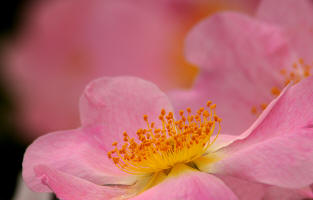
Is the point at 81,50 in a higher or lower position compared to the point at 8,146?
higher

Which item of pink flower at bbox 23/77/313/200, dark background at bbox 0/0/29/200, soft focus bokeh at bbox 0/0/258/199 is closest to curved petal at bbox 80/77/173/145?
pink flower at bbox 23/77/313/200

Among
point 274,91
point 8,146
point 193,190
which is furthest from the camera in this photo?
point 8,146

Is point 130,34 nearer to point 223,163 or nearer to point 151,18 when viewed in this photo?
point 151,18

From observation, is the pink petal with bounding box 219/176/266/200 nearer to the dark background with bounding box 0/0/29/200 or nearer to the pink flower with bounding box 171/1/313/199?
the pink flower with bounding box 171/1/313/199

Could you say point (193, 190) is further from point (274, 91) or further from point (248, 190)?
point (274, 91)

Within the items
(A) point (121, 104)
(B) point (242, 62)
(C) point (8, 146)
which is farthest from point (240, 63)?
(C) point (8, 146)

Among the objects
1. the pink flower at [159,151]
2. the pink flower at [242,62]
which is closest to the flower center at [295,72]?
the pink flower at [242,62]

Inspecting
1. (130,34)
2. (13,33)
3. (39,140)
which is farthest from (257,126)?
(13,33)

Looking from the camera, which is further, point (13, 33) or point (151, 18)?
point (13, 33)
